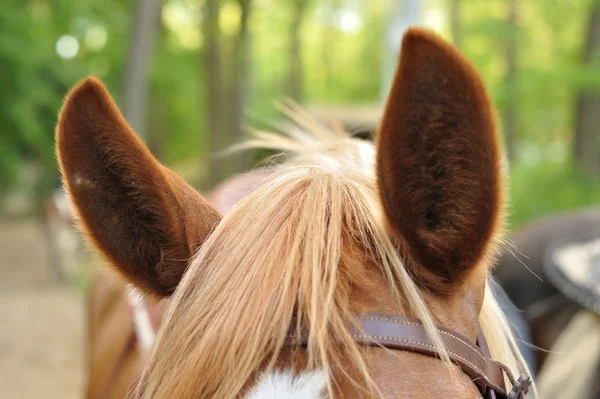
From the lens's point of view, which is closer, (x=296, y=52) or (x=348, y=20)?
(x=296, y=52)

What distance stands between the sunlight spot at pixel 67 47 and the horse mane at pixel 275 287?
12.2 metres

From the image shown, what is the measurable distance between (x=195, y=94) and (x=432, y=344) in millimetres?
14464

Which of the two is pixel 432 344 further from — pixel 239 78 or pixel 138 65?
pixel 239 78

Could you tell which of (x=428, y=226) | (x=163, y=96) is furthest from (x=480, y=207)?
(x=163, y=96)

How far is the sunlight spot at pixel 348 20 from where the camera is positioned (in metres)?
23.2

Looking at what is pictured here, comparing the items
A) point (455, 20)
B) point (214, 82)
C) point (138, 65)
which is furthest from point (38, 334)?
point (455, 20)

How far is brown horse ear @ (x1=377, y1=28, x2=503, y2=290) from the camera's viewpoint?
3.06ft

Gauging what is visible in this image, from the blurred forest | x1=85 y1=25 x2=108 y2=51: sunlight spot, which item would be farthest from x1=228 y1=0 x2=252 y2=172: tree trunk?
x1=85 y1=25 x2=108 y2=51: sunlight spot

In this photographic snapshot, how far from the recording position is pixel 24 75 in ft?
39.2

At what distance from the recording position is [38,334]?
Result: 28.1 ft

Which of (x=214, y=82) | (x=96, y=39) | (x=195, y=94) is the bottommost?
(x=195, y=94)

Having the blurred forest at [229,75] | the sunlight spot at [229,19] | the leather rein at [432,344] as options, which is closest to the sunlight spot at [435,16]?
the blurred forest at [229,75]

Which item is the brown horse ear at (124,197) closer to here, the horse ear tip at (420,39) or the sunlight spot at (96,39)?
the horse ear tip at (420,39)

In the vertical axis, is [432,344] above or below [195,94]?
above
